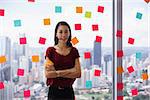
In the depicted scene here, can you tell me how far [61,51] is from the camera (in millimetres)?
3598

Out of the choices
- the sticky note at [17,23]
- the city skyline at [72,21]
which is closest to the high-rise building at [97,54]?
the city skyline at [72,21]

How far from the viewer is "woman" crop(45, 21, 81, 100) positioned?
11.7 feet

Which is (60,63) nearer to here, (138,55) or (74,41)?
(74,41)

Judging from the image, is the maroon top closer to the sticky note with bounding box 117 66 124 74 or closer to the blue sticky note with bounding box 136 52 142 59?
the sticky note with bounding box 117 66 124 74

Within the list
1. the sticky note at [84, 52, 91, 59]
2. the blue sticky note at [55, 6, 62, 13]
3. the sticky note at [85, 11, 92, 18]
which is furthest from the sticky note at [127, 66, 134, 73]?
the blue sticky note at [55, 6, 62, 13]

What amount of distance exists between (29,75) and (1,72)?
11.7 inches

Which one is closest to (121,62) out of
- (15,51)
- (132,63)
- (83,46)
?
(132,63)

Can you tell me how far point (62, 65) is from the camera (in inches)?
140

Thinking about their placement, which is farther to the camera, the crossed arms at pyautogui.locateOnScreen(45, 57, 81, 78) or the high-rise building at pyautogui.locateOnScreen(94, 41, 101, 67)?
the high-rise building at pyautogui.locateOnScreen(94, 41, 101, 67)

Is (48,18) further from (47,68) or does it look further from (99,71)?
(99,71)

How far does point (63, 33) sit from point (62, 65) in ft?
1.11

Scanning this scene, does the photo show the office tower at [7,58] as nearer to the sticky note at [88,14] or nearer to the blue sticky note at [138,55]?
the sticky note at [88,14]

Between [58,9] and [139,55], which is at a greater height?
[58,9]

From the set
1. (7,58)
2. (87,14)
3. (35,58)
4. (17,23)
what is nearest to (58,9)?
(87,14)
